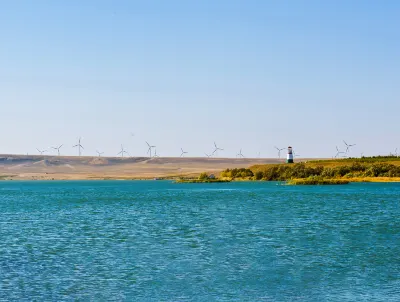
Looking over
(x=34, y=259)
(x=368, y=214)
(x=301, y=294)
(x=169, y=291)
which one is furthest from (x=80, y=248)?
(x=368, y=214)

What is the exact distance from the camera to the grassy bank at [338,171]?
16438 cm

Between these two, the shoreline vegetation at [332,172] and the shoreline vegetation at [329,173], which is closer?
the shoreline vegetation at [332,172]

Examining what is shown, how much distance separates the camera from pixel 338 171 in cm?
17150

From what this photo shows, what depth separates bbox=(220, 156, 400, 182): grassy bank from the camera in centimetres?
16438

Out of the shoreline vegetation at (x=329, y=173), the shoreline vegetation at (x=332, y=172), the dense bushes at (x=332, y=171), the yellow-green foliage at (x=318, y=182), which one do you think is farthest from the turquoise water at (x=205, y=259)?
the dense bushes at (x=332, y=171)

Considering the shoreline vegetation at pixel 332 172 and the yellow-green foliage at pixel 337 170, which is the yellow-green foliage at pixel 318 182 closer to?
the shoreline vegetation at pixel 332 172

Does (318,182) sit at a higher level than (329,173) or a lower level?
lower

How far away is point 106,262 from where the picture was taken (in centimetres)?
3553

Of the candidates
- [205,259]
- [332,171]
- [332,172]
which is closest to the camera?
[205,259]

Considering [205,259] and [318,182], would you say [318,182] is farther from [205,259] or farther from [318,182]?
[205,259]

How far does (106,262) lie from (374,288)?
45.9 feet

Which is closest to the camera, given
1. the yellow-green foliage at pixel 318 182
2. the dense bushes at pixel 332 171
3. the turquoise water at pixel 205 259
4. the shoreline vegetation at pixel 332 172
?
the turquoise water at pixel 205 259

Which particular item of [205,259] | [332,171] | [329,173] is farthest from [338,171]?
[205,259]

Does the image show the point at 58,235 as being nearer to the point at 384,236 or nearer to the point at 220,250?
the point at 220,250
